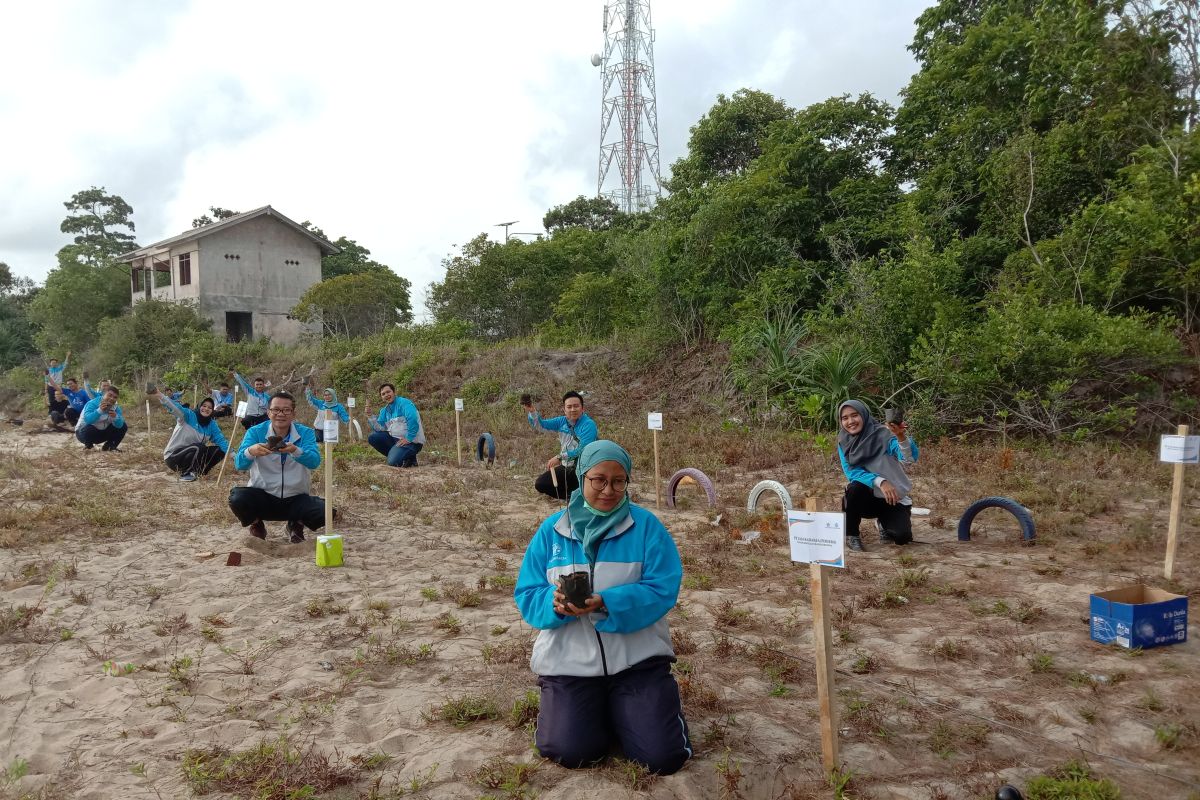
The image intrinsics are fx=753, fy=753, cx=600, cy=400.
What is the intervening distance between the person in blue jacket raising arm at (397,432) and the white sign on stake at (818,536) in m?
9.82

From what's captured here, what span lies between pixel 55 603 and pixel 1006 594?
272 inches

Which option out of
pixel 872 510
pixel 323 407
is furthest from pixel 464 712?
pixel 323 407

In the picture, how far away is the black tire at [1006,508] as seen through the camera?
21.7 feet

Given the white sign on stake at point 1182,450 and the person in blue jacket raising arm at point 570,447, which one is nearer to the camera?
the white sign on stake at point 1182,450

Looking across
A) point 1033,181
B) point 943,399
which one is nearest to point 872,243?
point 1033,181

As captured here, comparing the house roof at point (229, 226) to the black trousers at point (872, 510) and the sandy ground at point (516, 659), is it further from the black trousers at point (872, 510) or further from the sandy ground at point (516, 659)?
the black trousers at point (872, 510)

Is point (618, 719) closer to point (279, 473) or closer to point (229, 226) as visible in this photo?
point (279, 473)

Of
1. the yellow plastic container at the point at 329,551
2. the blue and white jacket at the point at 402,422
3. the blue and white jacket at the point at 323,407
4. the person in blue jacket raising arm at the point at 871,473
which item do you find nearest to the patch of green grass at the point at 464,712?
the yellow plastic container at the point at 329,551

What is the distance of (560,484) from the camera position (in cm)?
897

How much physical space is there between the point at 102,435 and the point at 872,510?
43.8 ft

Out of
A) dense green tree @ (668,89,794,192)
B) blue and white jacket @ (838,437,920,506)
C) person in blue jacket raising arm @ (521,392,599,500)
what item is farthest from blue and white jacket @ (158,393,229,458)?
dense green tree @ (668,89,794,192)

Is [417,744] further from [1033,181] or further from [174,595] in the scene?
[1033,181]

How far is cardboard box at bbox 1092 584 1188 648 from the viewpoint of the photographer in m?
4.30

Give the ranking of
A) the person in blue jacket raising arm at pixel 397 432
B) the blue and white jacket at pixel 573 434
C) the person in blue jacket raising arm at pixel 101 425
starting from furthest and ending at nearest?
the person in blue jacket raising arm at pixel 101 425 → the person in blue jacket raising arm at pixel 397 432 → the blue and white jacket at pixel 573 434
